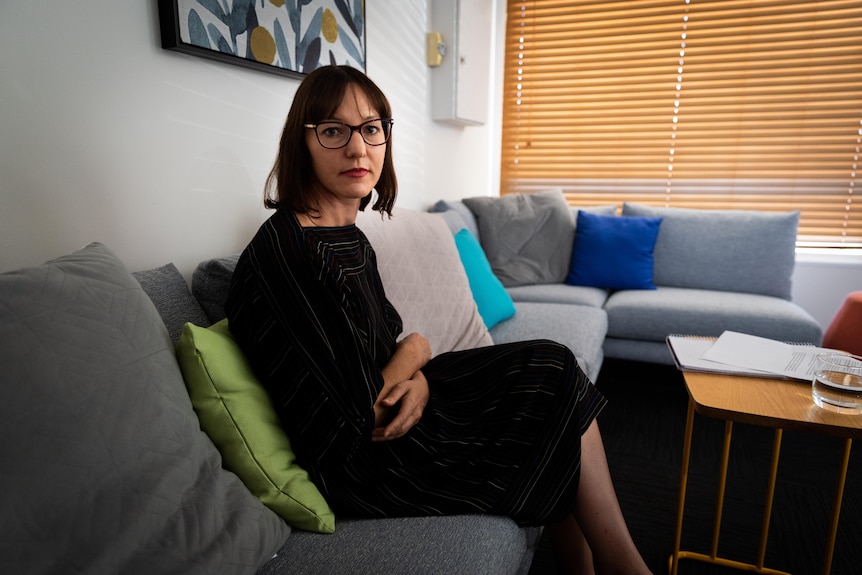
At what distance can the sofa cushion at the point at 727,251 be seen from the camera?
2.63 metres

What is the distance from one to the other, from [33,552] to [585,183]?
328cm

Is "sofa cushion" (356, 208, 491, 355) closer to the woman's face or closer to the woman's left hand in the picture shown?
the woman's face

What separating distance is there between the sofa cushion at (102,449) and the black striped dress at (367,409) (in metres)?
0.15

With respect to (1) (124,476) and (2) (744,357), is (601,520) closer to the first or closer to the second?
(2) (744,357)

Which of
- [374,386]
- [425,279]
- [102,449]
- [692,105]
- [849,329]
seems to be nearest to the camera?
[102,449]

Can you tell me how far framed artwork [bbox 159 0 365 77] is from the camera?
1201mm

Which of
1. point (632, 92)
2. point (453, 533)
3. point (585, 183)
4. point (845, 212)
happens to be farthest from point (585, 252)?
point (453, 533)

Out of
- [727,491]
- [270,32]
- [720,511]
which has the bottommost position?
[727,491]

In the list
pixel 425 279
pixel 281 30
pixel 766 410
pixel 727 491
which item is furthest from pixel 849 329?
pixel 281 30

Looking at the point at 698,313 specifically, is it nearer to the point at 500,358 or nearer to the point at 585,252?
the point at 585,252

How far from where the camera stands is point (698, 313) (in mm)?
2311

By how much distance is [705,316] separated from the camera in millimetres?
2297

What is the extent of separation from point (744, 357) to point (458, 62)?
1.93m

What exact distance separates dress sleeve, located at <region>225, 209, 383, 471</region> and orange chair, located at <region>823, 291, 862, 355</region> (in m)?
2.20
